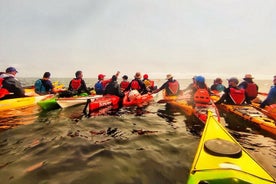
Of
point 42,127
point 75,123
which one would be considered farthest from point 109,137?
point 42,127

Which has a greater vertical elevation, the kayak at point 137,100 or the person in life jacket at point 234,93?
the person in life jacket at point 234,93

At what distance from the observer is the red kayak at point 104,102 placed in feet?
38.1

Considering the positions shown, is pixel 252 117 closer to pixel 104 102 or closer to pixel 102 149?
pixel 102 149

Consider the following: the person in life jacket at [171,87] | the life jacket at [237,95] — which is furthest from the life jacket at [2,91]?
the life jacket at [237,95]

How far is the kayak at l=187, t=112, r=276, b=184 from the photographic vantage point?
10.2ft

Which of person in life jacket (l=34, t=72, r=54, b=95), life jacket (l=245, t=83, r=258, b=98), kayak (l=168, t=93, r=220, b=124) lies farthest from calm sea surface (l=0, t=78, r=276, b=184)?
life jacket (l=245, t=83, r=258, b=98)

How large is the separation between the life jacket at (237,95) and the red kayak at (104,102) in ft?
23.4

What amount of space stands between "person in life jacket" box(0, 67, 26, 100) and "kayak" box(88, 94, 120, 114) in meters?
4.94

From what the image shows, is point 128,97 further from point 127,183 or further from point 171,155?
point 127,183

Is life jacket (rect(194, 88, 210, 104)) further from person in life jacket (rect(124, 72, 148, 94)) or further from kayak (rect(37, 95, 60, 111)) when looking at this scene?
kayak (rect(37, 95, 60, 111))

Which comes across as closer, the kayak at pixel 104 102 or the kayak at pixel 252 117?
the kayak at pixel 252 117

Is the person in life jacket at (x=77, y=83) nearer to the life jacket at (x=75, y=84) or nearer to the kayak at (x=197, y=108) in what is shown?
the life jacket at (x=75, y=84)

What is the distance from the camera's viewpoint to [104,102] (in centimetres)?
1231

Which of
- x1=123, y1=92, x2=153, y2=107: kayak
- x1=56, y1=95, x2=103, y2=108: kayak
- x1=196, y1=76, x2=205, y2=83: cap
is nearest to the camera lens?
x1=196, y1=76, x2=205, y2=83: cap
